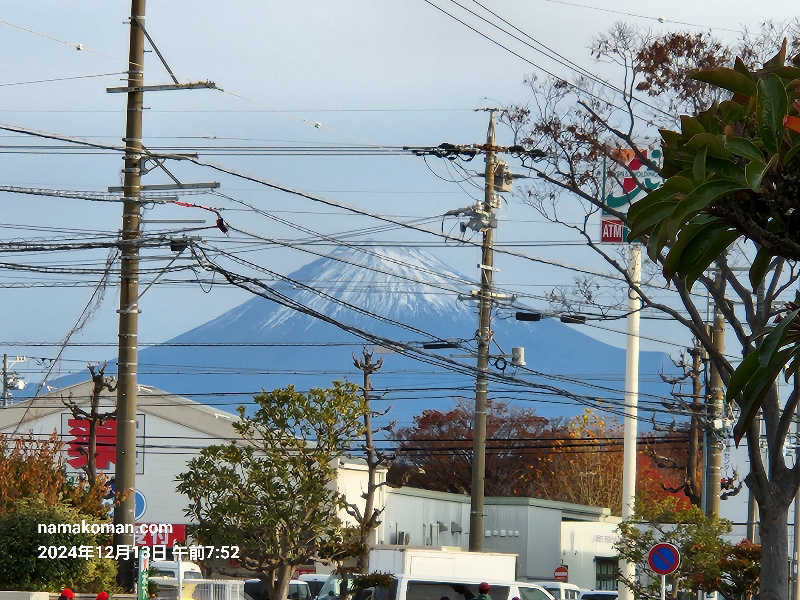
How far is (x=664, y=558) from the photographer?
22672 millimetres

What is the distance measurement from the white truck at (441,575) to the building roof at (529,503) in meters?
24.5

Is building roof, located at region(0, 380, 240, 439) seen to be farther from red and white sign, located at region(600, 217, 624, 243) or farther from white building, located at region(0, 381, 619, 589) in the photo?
red and white sign, located at region(600, 217, 624, 243)

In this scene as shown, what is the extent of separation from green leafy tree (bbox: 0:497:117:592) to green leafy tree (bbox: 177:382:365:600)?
2.71m

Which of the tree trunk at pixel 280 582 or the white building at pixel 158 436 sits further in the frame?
the white building at pixel 158 436

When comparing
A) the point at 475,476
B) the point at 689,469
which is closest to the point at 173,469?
the point at 689,469

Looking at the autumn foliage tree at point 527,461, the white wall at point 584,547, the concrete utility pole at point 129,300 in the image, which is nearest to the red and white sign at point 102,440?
the white wall at point 584,547

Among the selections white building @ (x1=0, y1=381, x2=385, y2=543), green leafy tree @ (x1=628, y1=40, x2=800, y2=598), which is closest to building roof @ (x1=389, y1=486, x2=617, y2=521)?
white building @ (x1=0, y1=381, x2=385, y2=543)

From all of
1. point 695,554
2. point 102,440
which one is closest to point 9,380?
point 102,440

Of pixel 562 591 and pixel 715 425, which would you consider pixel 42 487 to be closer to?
pixel 715 425

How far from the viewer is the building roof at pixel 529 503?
5594 centimetres

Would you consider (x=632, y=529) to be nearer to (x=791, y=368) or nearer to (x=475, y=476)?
(x=475, y=476)

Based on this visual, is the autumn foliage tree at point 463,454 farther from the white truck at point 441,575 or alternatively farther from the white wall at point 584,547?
the white truck at point 441,575

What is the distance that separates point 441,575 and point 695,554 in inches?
327

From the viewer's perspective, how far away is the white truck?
2595 centimetres
